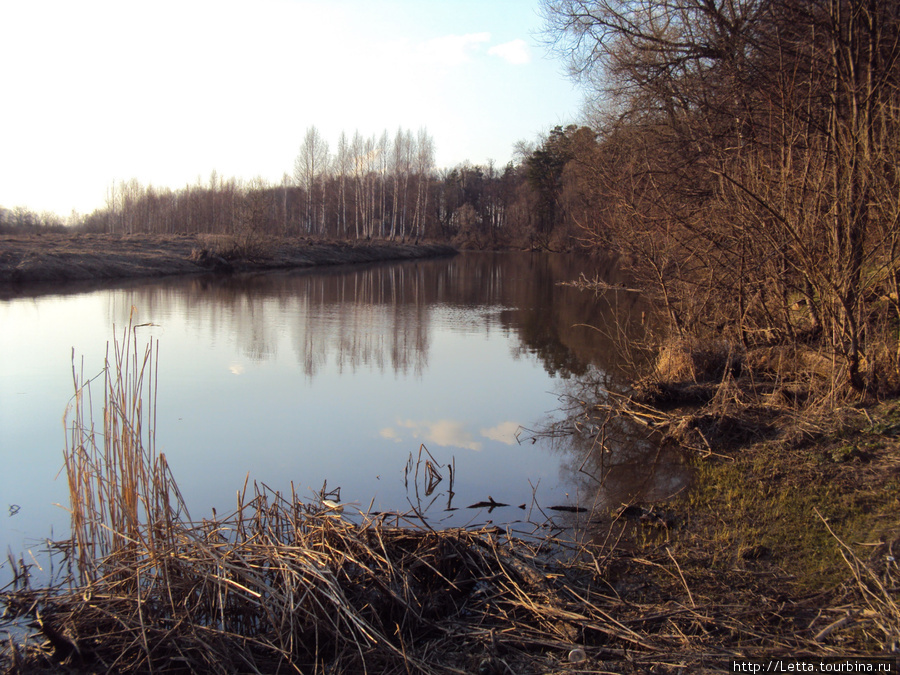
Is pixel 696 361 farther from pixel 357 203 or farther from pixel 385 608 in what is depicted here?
pixel 357 203

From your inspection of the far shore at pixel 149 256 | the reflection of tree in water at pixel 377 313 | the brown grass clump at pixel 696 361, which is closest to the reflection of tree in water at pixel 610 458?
the brown grass clump at pixel 696 361

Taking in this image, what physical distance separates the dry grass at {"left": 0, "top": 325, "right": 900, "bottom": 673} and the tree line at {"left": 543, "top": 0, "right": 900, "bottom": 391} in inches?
135

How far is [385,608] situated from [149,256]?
87.1ft

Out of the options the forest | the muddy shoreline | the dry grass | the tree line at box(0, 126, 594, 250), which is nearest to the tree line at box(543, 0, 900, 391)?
the forest

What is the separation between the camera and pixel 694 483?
5.26 meters

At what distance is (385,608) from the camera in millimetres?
3119

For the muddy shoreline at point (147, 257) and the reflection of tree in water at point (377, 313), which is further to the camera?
the muddy shoreline at point (147, 257)

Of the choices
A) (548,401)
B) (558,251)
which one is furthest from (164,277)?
(558,251)

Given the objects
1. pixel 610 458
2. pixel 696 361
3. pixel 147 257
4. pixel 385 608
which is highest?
pixel 147 257

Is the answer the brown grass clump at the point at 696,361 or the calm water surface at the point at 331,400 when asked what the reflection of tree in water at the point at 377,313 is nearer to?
the calm water surface at the point at 331,400

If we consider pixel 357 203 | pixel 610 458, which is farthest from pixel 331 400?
pixel 357 203

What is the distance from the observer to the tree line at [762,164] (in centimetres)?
562

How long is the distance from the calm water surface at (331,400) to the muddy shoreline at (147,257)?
484cm

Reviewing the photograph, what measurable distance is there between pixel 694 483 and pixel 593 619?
8.87 ft
